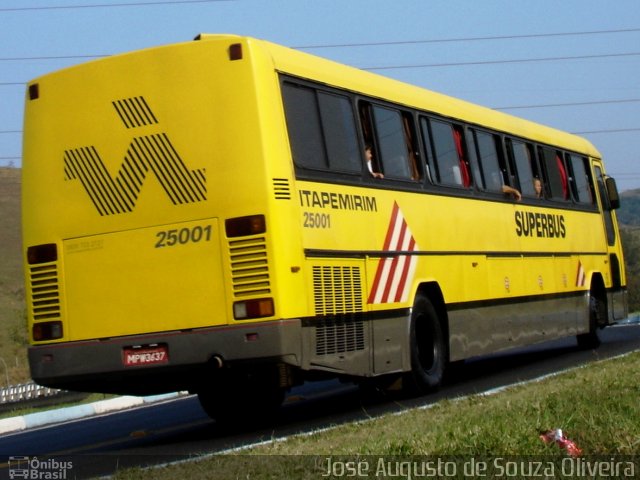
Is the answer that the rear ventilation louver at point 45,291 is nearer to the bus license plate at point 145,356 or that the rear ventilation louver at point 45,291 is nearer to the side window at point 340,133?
the bus license plate at point 145,356

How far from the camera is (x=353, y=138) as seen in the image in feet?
43.1

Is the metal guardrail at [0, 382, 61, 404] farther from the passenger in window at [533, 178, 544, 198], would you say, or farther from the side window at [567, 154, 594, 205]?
the passenger in window at [533, 178, 544, 198]

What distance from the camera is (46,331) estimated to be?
12203 millimetres

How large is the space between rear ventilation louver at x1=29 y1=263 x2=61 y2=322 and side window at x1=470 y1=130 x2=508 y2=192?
6188 mm

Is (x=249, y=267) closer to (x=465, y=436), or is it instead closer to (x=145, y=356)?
(x=145, y=356)

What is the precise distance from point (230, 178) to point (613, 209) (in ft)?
42.5

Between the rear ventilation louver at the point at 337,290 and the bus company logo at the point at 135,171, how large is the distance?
1.29 meters

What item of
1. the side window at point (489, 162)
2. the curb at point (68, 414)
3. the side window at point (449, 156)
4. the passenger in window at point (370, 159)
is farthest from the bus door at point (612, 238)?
the passenger in window at point (370, 159)

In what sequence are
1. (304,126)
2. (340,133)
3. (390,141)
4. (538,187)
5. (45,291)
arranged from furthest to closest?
(538,187)
(390,141)
(340,133)
(45,291)
(304,126)

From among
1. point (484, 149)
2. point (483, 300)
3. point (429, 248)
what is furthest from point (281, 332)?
point (484, 149)

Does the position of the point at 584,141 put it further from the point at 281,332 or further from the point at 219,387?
the point at 281,332

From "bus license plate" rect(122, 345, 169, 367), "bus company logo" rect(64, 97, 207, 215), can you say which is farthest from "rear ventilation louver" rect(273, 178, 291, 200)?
"bus license plate" rect(122, 345, 169, 367)

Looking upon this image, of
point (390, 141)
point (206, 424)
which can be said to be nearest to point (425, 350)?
point (390, 141)

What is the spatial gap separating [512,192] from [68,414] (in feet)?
25.0
